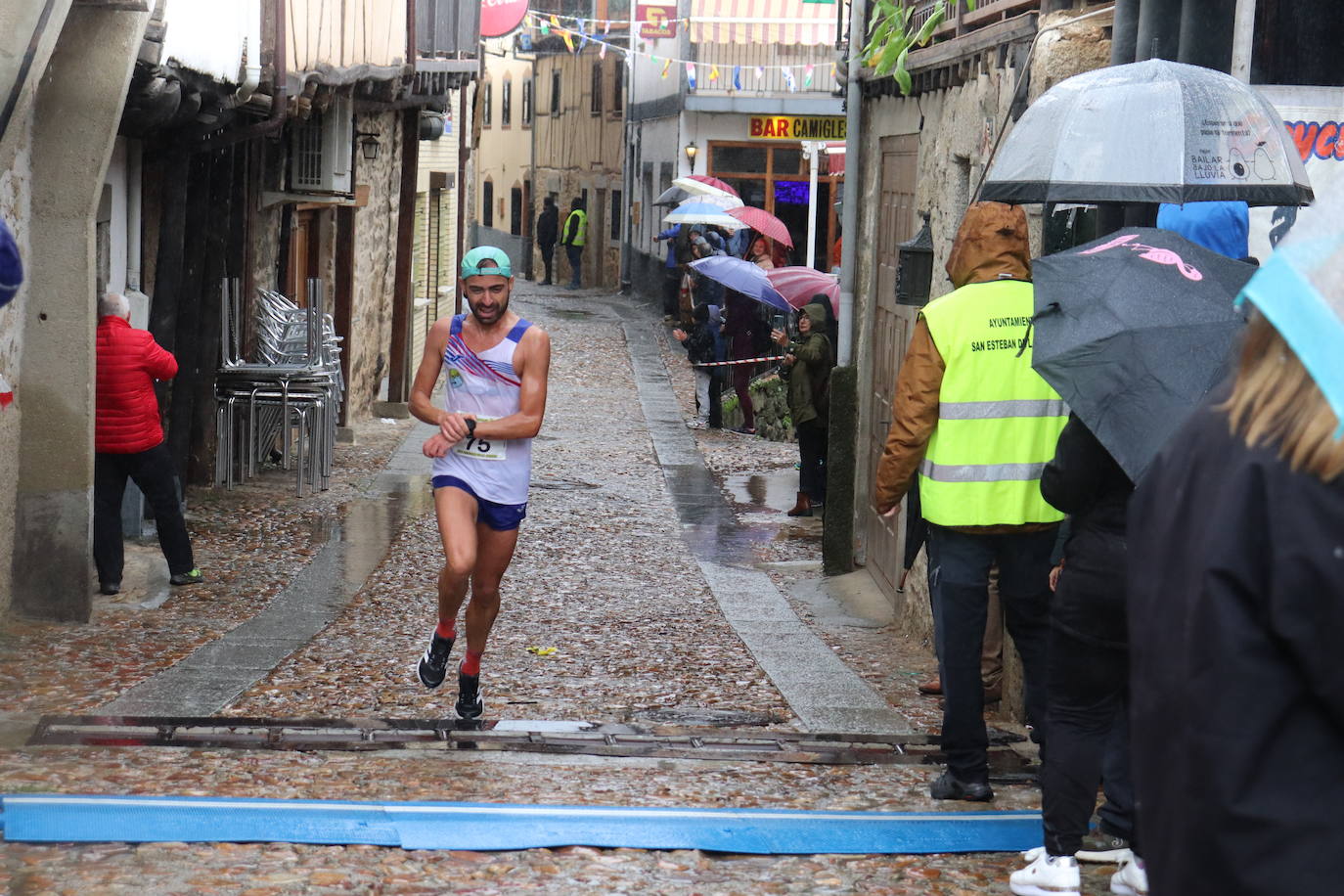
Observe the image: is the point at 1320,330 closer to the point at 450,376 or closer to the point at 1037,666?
the point at 1037,666

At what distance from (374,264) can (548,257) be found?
894 inches

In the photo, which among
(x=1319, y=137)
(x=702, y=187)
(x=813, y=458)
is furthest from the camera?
(x=702, y=187)

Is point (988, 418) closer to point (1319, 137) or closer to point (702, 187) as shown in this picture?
point (1319, 137)

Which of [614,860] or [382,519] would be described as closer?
[614,860]

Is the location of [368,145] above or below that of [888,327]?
above

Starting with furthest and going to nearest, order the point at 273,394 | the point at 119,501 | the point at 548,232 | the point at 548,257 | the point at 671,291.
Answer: the point at 548,257 < the point at 548,232 < the point at 671,291 < the point at 273,394 < the point at 119,501

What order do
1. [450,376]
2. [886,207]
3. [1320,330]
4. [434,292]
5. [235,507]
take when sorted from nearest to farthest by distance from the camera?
[1320,330] < [450,376] < [886,207] < [235,507] < [434,292]

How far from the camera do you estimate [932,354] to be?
4930mm

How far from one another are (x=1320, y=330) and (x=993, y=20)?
6972 millimetres

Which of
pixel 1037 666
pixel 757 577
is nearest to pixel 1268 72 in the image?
pixel 1037 666

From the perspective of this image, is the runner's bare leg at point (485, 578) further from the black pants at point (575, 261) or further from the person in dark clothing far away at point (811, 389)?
the black pants at point (575, 261)

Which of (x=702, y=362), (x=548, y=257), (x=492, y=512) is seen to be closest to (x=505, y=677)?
(x=492, y=512)

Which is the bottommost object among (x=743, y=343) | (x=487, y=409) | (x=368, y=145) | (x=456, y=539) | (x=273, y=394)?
(x=273, y=394)

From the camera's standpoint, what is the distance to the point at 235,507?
1181cm
